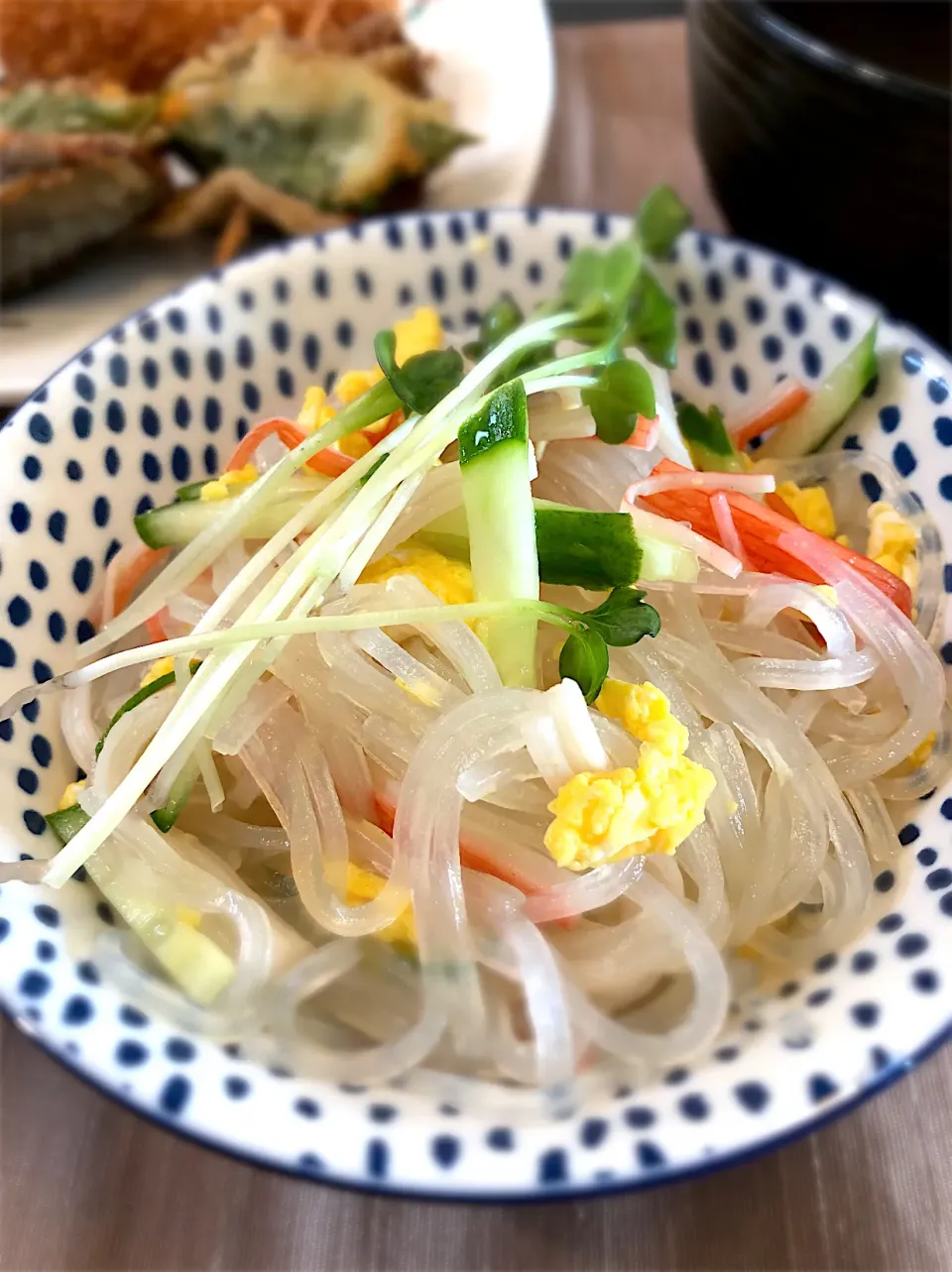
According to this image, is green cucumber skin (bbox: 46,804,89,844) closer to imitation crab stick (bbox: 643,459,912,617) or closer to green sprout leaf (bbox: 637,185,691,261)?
imitation crab stick (bbox: 643,459,912,617)

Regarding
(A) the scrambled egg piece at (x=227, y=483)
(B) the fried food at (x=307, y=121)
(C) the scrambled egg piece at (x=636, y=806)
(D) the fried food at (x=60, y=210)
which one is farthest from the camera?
(B) the fried food at (x=307, y=121)

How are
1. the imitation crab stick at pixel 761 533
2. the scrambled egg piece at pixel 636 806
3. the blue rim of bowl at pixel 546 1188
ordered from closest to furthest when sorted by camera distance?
the blue rim of bowl at pixel 546 1188 < the scrambled egg piece at pixel 636 806 < the imitation crab stick at pixel 761 533

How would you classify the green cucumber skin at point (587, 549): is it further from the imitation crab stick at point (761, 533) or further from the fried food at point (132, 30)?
the fried food at point (132, 30)

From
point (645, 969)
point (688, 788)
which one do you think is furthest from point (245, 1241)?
point (688, 788)

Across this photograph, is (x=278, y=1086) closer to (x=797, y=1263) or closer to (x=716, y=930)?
(x=716, y=930)

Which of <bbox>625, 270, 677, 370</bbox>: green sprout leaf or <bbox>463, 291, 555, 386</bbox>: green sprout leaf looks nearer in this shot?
<bbox>463, 291, 555, 386</bbox>: green sprout leaf

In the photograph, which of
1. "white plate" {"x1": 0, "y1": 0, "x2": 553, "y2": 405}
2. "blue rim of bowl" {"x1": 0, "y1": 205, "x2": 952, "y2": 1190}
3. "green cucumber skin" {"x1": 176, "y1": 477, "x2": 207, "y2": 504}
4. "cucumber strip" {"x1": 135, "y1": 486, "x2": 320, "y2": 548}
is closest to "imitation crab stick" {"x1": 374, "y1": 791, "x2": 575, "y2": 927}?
"blue rim of bowl" {"x1": 0, "y1": 205, "x2": 952, "y2": 1190}

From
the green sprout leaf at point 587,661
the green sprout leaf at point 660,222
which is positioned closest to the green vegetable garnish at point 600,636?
the green sprout leaf at point 587,661
